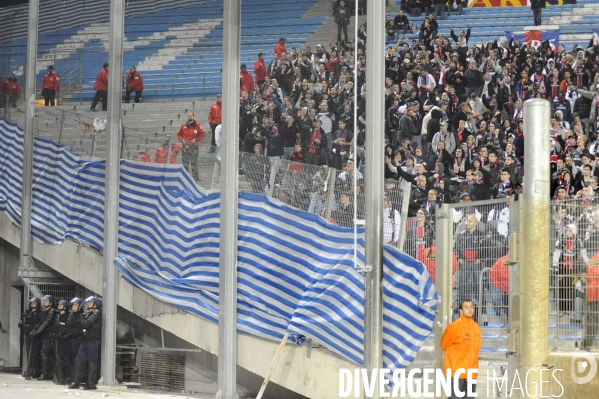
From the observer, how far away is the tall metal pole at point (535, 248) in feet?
21.5

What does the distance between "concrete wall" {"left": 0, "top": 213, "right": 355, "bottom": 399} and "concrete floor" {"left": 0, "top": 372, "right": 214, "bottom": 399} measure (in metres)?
0.78

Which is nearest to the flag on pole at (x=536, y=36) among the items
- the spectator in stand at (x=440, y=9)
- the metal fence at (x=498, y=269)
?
the spectator in stand at (x=440, y=9)

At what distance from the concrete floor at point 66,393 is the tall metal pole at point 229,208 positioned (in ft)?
3.66

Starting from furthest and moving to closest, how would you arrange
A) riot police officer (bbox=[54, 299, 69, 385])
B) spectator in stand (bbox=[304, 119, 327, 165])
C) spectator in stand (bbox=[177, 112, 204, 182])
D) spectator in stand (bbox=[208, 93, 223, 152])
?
riot police officer (bbox=[54, 299, 69, 385])
spectator in stand (bbox=[177, 112, 204, 182])
spectator in stand (bbox=[208, 93, 223, 152])
spectator in stand (bbox=[304, 119, 327, 165])

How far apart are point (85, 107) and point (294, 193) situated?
577 centimetres

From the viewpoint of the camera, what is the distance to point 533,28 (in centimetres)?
2259

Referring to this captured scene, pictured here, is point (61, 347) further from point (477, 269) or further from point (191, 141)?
point (477, 269)

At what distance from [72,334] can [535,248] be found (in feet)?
30.9

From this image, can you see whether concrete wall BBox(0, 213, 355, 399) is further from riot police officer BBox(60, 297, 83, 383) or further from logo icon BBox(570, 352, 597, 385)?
logo icon BBox(570, 352, 597, 385)

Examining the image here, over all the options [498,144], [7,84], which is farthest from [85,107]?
[498,144]

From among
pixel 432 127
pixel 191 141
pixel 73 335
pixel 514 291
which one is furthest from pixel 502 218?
pixel 432 127

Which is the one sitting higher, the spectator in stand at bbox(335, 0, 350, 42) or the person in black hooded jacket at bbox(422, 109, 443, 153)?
the spectator in stand at bbox(335, 0, 350, 42)

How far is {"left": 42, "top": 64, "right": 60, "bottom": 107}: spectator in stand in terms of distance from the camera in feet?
55.8

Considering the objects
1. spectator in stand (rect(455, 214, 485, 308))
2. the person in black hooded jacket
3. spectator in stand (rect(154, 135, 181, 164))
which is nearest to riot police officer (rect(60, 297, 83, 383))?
spectator in stand (rect(154, 135, 181, 164))
